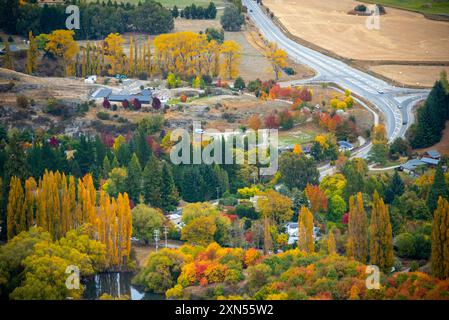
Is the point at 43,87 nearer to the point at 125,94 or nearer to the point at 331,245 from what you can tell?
the point at 125,94

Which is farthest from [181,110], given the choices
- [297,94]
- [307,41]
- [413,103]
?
[307,41]

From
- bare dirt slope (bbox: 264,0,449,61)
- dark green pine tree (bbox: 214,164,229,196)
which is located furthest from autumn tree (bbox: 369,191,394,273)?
bare dirt slope (bbox: 264,0,449,61)

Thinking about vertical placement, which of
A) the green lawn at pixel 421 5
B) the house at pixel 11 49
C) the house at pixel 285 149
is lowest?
the house at pixel 285 149

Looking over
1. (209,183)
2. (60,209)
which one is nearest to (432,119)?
(209,183)

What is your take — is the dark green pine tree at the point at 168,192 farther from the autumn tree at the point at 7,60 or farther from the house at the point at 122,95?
the autumn tree at the point at 7,60

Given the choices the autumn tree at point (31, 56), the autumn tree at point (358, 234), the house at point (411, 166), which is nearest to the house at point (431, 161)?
the house at point (411, 166)
